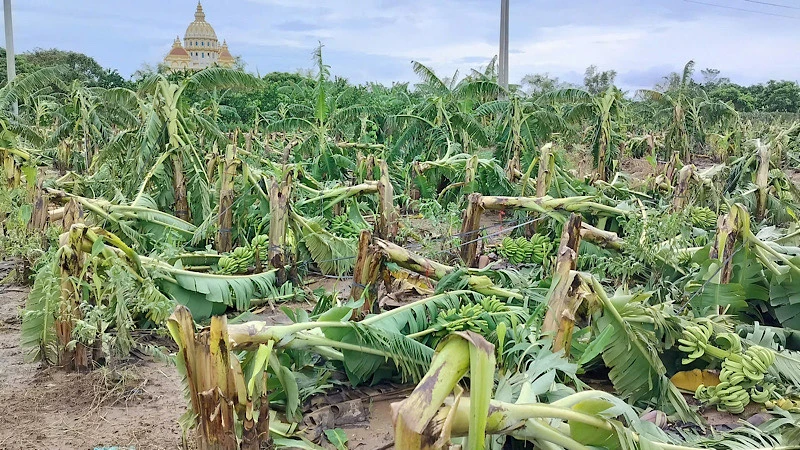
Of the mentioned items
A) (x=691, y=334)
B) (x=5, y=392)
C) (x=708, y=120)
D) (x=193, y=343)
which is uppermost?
(x=708, y=120)

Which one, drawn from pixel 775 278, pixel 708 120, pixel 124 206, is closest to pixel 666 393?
pixel 775 278

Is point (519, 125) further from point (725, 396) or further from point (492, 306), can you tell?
point (725, 396)

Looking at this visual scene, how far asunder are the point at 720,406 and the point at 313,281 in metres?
4.18

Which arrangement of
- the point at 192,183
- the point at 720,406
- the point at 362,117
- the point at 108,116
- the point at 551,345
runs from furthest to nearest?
the point at 362,117
the point at 108,116
the point at 192,183
the point at 720,406
the point at 551,345

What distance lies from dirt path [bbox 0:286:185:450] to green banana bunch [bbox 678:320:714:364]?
9.66ft

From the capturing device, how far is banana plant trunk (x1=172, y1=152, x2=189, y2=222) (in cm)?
817

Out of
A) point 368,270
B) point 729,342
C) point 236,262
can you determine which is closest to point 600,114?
point 236,262

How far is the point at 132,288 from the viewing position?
14.4 feet

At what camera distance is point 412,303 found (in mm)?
3998

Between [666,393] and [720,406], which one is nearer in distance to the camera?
[666,393]

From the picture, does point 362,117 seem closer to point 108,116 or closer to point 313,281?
point 108,116

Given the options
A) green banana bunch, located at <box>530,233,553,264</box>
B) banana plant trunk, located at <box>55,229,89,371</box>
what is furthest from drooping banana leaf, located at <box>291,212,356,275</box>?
banana plant trunk, located at <box>55,229,89,371</box>

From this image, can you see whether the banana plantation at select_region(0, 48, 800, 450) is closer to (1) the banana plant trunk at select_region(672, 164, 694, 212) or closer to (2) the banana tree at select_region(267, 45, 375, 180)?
(1) the banana plant trunk at select_region(672, 164, 694, 212)

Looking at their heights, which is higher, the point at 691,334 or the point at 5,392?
the point at 691,334
